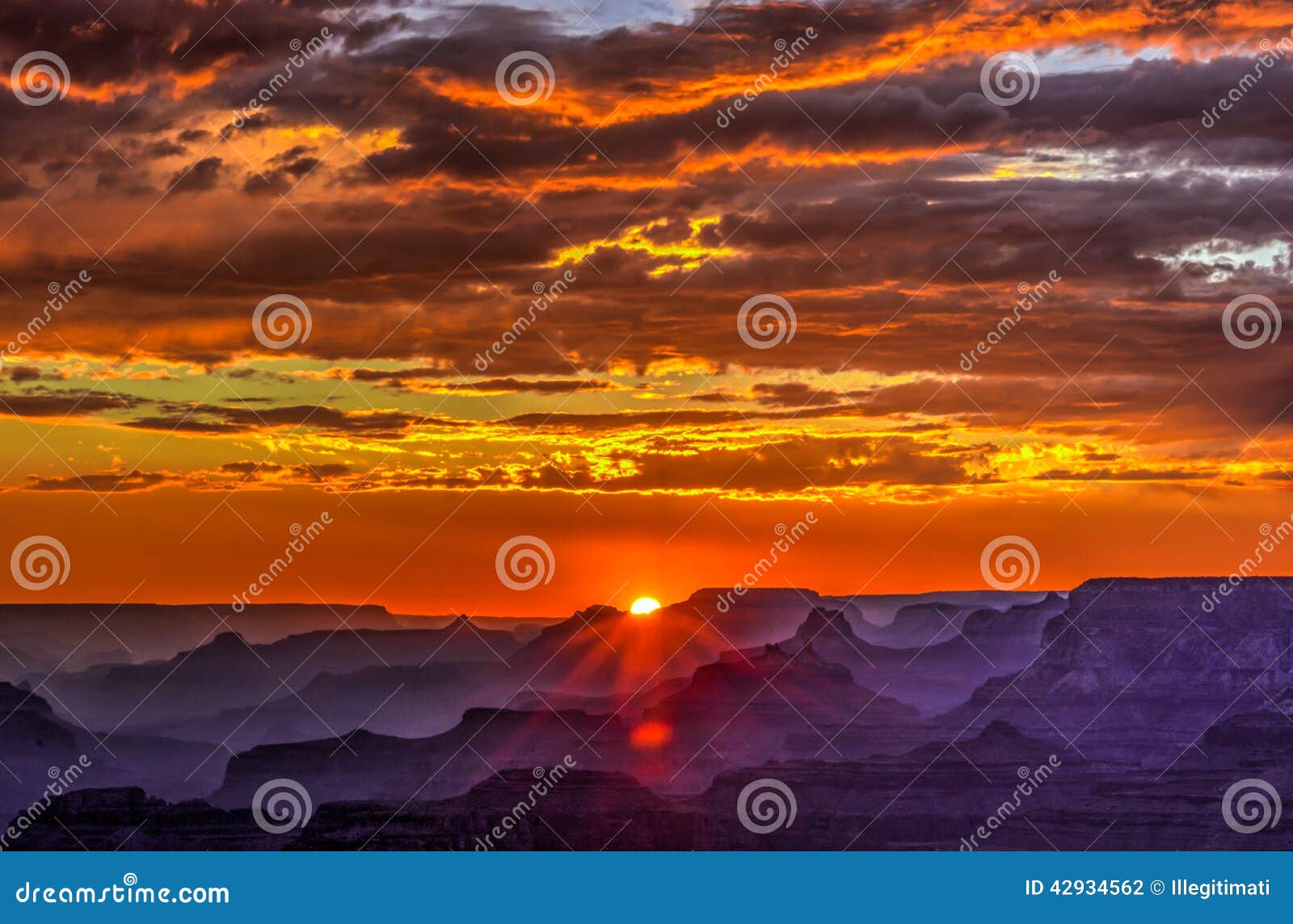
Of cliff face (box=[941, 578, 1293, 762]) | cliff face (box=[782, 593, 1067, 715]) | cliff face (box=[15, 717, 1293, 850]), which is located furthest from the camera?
cliff face (box=[941, 578, 1293, 762])

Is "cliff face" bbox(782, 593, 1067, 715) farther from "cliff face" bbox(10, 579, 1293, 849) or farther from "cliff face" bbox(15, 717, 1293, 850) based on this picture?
"cliff face" bbox(15, 717, 1293, 850)

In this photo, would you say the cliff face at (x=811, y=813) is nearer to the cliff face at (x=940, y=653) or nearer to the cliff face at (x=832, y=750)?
the cliff face at (x=832, y=750)

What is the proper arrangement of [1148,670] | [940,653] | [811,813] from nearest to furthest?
[811,813] < [940,653] < [1148,670]

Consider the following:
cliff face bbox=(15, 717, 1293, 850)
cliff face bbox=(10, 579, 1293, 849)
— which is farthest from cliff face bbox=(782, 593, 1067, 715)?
cliff face bbox=(15, 717, 1293, 850)

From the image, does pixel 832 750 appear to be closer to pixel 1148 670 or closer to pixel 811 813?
pixel 811 813

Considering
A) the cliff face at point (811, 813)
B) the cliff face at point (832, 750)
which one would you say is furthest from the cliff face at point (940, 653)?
the cliff face at point (811, 813)

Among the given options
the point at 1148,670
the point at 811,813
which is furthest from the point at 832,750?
the point at 1148,670

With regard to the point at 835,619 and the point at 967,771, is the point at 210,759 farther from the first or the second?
the point at 967,771

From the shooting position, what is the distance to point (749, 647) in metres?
110

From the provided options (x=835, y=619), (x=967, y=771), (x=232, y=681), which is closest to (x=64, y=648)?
(x=232, y=681)

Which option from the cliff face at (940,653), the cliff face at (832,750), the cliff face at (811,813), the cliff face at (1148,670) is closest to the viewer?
the cliff face at (811,813)

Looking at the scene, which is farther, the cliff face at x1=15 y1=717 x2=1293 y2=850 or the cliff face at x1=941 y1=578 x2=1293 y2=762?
the cliff face at x1=941 y1=578 x2=1293 y2=762

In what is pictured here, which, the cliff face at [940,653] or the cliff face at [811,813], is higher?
the cliff face at [940,653]

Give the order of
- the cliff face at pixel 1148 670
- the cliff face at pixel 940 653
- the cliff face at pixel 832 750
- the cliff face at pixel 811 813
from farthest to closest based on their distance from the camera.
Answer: the cliff face at pixel 1148 670 < the cliff face at pixel 940 653 < the cliff face at pixel 832 750 < the cliff face at pixel 811 813
